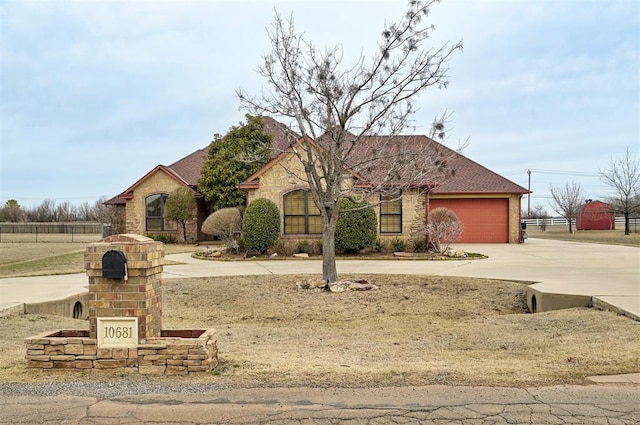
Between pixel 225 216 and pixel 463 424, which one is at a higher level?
pixel 225 216

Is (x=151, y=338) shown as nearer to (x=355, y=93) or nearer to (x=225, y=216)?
(x=355, y=93)

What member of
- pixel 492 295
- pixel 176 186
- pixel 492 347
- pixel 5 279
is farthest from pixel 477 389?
pixel 176 186

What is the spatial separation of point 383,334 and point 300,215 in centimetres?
1409

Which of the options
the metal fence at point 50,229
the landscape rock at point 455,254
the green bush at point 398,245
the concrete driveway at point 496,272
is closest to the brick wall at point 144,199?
the concrete driveway at point 496,272

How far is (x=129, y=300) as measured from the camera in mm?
5656

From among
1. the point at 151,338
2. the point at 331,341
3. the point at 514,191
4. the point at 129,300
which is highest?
the point at 514,191

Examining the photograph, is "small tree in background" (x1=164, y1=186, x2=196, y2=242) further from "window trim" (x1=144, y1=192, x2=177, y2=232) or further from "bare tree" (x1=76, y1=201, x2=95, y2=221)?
"bare tree" (x1=76, y1=201, x2=95, y2=221)

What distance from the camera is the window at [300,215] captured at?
2252 centimetres

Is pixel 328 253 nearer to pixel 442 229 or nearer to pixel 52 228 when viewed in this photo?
pixel 442 229

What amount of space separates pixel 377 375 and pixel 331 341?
2.50 meters

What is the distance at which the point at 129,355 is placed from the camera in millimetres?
5562

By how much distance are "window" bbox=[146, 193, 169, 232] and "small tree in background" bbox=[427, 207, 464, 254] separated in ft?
49.2

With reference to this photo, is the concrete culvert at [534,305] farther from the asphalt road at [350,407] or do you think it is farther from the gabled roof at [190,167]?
the gabled roof at [190,167]

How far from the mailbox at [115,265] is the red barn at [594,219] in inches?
1932
